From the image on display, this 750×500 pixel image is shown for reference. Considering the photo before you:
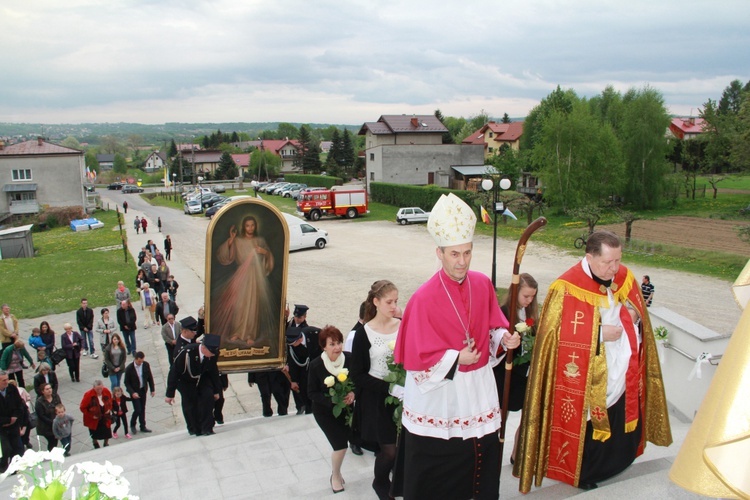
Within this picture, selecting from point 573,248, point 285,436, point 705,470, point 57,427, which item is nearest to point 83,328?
point 57,427

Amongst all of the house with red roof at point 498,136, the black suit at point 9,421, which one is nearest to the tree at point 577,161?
the black suit at point 9,421

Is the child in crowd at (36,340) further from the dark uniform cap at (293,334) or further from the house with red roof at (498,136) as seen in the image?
the house with red roof at (498,136)

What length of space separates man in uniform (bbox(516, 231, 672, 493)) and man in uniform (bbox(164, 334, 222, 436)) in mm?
4531

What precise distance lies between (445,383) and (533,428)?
1118 mm

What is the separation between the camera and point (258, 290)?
9820 millimetres

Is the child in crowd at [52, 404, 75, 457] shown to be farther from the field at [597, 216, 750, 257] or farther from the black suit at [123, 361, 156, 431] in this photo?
the field at [597, 216, 750, 257]

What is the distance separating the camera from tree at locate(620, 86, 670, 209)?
139ft

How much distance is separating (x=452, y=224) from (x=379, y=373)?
1608 millimetres

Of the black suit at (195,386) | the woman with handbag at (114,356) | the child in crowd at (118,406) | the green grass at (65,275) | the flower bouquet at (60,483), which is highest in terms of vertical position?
the flower bouquet at (60,483)

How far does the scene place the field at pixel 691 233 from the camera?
2850 centimetres

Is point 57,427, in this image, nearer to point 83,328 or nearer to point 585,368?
point 83,328

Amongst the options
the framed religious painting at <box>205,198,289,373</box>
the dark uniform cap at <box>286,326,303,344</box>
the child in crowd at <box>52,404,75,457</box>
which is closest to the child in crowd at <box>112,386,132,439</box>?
the child in crowd at <box>52,404,75,457</box>

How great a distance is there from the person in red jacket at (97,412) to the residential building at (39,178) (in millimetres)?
49885

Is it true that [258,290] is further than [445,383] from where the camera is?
→ Yes
